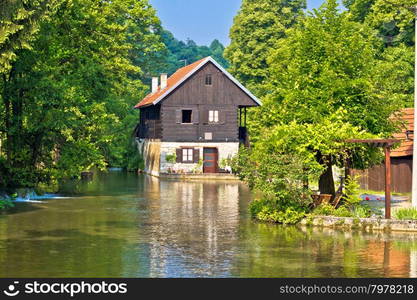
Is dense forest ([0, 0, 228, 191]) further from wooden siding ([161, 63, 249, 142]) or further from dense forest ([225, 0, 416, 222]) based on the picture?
wooden siding ([161, 63, 249, 142])

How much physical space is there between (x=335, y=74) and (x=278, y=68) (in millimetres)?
3198

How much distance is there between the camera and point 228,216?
32906 mm

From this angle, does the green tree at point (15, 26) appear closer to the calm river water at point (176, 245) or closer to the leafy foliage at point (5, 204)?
the leafy foliage at point (5, 204)

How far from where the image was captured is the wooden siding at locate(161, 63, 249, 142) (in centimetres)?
6372

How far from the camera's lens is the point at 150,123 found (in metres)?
68.8

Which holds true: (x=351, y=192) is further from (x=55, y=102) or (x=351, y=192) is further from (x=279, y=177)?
(x=55, y=102)

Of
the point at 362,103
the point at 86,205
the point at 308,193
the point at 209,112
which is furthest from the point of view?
the point at 209,112

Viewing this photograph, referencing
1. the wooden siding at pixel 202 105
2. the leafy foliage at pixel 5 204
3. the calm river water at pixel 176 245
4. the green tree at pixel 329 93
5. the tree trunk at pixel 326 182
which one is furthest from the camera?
the wooden siding at pixel 202 105

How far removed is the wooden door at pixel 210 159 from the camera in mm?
64125

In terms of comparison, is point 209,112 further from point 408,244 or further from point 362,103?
point 408,244

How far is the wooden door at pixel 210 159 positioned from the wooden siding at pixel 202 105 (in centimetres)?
96

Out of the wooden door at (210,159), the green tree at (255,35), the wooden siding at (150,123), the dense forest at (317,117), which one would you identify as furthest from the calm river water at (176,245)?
the green tree at (255,35)

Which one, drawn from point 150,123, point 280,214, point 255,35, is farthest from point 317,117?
point 255,35

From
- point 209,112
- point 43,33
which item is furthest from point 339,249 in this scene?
point 209,112
